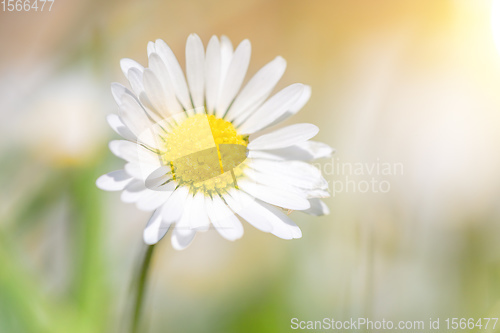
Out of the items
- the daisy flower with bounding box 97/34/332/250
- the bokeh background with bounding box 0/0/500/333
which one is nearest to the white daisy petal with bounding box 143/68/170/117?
the daisy flower with bounding box 97/34/332/250

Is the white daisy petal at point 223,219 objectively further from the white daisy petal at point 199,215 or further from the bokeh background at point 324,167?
the bokeh background at point 324,167

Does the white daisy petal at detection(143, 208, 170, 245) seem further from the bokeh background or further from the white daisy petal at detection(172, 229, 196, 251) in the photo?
the bokeh background

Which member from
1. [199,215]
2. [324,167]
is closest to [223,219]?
[199,215]

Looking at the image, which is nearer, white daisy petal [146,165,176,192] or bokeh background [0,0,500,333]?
white daisy petal [146,165,176,192]

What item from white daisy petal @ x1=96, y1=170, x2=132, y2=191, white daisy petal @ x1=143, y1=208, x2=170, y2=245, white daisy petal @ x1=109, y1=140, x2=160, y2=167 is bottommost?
white daisy petal @ x1=143, y1=208, x2=170, y2=245

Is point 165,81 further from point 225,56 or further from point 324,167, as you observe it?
point 324,167

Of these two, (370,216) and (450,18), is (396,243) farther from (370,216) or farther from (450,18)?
(450,18)

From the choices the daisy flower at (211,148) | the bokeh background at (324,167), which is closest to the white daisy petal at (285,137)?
the daisy flower at (211,148)

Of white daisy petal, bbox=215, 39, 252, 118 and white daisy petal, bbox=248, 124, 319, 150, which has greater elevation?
white daisy petal, bbox=215, 39, 252, 118
